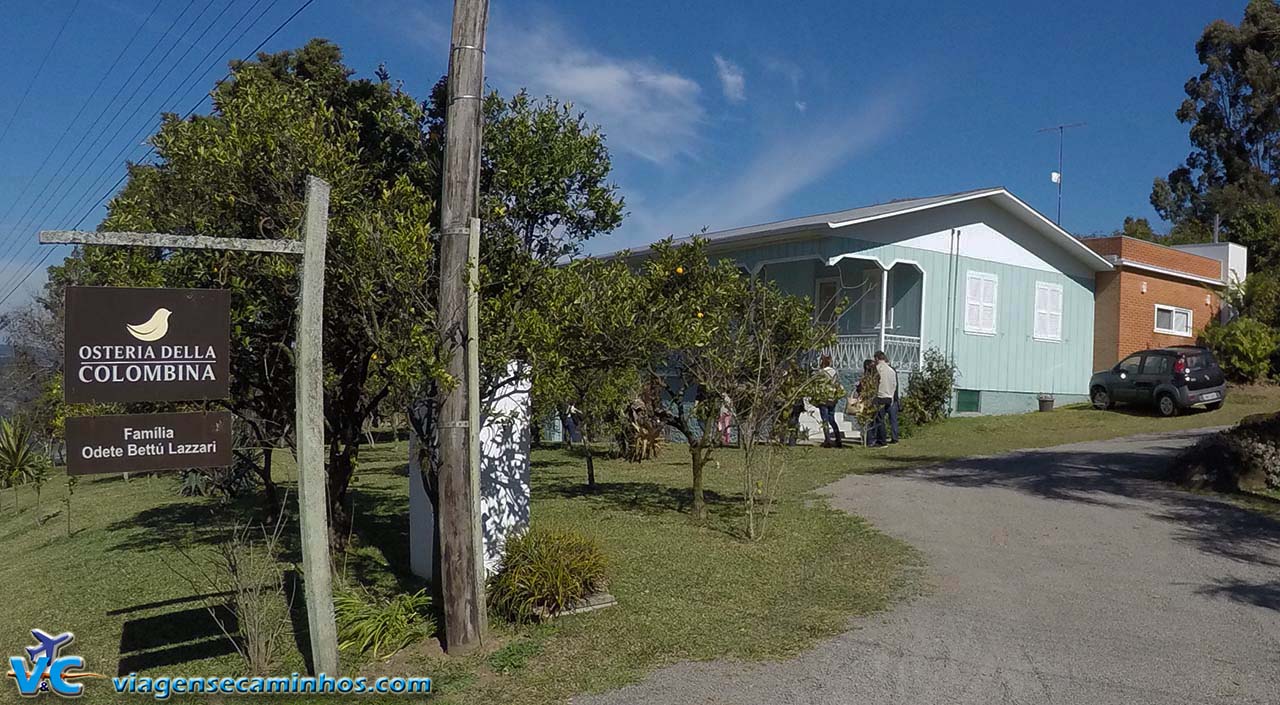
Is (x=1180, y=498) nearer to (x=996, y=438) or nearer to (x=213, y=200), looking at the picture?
(x=996, y=438)

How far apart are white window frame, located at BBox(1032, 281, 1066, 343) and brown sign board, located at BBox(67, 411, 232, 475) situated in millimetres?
20840

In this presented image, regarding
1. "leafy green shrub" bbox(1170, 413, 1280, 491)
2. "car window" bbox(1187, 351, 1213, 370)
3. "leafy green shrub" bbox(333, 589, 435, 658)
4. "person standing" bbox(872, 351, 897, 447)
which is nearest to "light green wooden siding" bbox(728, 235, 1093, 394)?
"car window" bbox(1187, 351, 1213, 370)

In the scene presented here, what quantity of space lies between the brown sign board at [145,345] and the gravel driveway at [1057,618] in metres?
2.94

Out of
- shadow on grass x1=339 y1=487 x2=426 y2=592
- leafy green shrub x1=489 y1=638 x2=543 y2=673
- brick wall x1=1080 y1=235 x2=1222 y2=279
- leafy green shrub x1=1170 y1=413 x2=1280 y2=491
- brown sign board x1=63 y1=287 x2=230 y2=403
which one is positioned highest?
brick wall x1=1080 y1=235 x2=1222 y2=279

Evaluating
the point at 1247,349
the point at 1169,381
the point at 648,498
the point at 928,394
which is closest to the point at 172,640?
the point at 648,498

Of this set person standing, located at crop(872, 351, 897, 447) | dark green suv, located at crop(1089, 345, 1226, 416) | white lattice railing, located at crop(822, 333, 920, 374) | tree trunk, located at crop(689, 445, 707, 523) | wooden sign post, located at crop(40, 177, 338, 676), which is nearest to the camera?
wooden sign post, located at crop(40, 177, 338, 676)

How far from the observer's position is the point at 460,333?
22.5 ft

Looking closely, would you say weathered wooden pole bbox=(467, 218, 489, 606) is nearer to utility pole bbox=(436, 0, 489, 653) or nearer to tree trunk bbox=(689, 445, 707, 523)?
utility pole bbox=(436, 0, 489, 653)

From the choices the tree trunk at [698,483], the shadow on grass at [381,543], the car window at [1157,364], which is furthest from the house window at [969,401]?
the shadow on grass at [381,543]

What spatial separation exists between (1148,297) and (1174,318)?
51.2 inches

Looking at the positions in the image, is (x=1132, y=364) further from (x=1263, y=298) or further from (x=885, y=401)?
(x=885, y=401)

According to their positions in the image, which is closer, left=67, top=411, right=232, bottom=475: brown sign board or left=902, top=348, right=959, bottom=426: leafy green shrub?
left=67, top=411, right=232, bottom=475: brown sign board

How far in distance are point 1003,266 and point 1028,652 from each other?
17.8 m

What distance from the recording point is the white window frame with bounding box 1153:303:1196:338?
25781 millimetres
